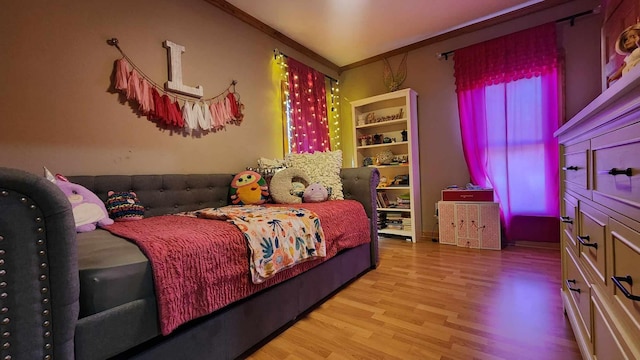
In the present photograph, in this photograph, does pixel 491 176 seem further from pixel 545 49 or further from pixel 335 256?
pixel 335 256

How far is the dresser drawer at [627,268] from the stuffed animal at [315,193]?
1593 mm

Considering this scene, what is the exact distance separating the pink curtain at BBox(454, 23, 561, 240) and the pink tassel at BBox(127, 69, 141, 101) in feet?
9.69

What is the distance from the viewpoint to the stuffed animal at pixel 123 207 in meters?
1.56

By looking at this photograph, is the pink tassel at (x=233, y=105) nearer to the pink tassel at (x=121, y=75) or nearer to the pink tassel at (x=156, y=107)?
the pink tassel at (x=156, y=107)

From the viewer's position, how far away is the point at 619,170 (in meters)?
0.63

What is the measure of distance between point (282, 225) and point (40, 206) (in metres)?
0.89

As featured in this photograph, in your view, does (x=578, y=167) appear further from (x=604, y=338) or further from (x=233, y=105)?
(x=233, y=105)

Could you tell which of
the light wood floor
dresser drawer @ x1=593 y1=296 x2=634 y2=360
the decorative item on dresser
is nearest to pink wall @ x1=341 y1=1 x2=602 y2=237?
the decorative item on dresser

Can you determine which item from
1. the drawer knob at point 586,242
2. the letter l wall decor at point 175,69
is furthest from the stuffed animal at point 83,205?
the drawer knob at point 586,242

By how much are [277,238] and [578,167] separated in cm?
124

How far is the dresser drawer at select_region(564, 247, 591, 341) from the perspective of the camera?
929mm

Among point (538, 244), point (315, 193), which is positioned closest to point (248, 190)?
point (315, 193)

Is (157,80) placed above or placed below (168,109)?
above

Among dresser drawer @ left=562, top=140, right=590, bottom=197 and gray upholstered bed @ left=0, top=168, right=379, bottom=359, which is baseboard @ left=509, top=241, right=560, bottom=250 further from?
gray upholstered bed @ left=0, top=168, right=379, bottom=359
